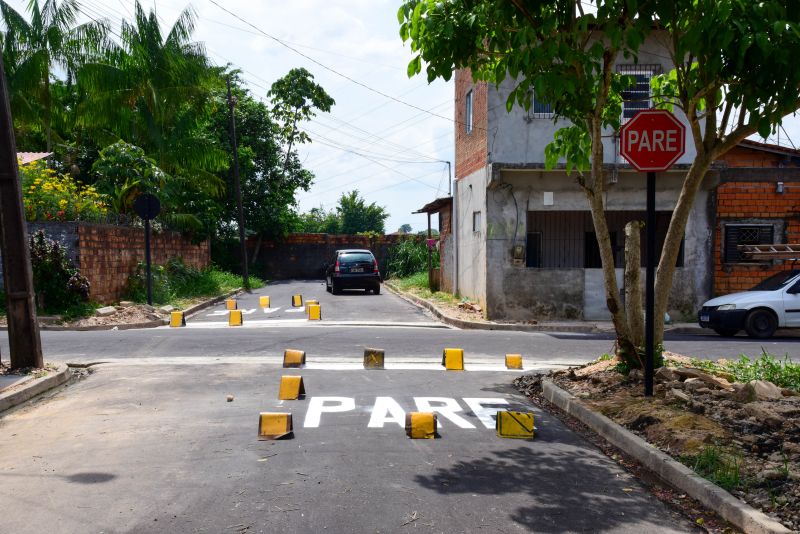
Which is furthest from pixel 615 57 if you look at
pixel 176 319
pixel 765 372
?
pixel 176 319

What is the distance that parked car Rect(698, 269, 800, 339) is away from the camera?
14.6 m

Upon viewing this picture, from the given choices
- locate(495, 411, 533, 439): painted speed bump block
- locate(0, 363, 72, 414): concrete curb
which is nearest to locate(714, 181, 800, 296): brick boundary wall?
locate(495, 411, 533, 439): painted speed bump block

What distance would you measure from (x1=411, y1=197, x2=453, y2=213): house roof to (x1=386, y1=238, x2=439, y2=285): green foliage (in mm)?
4691

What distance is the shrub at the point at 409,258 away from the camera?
113ft

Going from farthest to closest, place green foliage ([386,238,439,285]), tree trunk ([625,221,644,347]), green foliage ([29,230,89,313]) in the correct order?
green foliage ([386,238,439,285]), green foliage ([29,230,89,313]), tree trunk ([625,221,644,347])

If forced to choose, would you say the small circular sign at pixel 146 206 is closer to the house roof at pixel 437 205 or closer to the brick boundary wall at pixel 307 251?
the house roof at pixel 437 205

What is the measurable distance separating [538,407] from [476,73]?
4.16 m

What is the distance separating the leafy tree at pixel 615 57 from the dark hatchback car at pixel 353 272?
17355 millimetres

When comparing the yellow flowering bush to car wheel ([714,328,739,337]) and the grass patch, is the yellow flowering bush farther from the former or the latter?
car wheel ([714,328,739,337])

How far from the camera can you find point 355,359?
10.8 meters

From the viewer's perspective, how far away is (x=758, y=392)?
23.6ft

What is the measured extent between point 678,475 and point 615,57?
482 centimetres

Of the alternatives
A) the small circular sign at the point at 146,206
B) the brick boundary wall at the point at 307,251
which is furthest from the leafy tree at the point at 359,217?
the small circular sign at the point at 146,206

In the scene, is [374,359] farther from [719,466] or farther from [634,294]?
[719,466]
